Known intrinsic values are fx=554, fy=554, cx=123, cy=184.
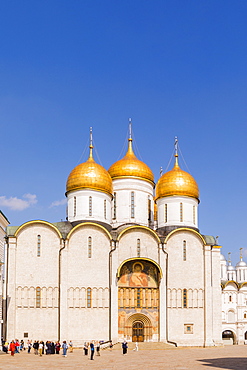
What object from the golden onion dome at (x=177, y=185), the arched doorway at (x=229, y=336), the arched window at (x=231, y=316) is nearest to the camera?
the golden onion dome at (x=177, y=185)

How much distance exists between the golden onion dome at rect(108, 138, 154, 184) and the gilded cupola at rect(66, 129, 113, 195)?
80.0 inches

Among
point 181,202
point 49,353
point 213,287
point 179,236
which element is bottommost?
point 49,353

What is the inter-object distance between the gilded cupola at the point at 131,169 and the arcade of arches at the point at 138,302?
715 centimetres

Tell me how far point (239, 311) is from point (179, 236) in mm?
19246

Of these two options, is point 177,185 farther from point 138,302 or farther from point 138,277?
point 138,302

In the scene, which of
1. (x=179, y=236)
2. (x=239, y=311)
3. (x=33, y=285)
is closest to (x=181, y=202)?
(x=179, y=236)

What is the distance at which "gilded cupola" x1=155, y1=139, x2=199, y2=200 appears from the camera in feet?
129

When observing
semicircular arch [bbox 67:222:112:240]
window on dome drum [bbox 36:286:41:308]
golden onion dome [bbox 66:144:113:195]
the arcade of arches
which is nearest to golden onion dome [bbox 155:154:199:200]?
golden onion dome [bbox 66:144:113:195]

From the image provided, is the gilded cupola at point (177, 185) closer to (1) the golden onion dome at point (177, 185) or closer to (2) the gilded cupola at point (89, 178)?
(1) the golden onion dome at point (177, 185)

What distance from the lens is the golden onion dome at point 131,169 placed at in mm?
40094

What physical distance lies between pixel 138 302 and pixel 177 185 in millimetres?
8949

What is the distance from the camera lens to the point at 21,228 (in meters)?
34.6

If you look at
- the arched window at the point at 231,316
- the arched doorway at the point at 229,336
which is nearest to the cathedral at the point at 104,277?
the arched doorway at the point at 229,336

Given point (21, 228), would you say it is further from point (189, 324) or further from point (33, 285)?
point (189, 324)
